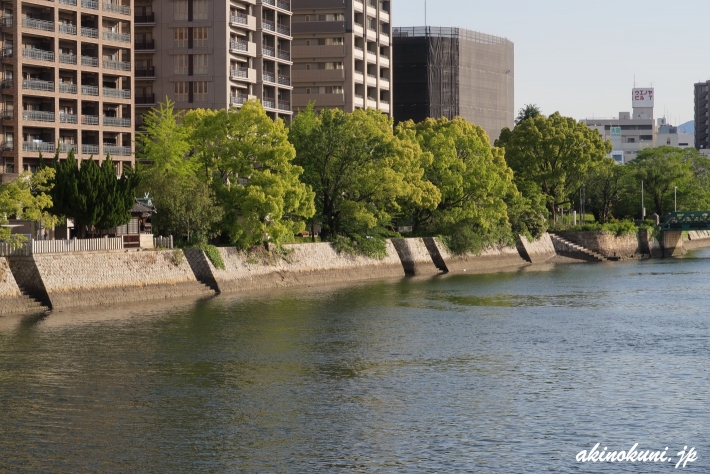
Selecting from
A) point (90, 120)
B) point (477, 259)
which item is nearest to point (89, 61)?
point (90, 120)

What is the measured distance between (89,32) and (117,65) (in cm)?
467

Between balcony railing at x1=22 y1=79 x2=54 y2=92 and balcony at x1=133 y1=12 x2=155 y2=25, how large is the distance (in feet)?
68.7

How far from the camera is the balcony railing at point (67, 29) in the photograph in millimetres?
107562

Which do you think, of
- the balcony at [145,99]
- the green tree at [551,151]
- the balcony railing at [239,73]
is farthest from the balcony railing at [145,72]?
the green tree at [551,151]

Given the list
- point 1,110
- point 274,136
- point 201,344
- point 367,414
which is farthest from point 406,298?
point 1,110

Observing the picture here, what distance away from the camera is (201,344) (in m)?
→ 53.9

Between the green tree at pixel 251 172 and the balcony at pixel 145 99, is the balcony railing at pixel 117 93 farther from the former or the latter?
the green tree at pixel 251 172

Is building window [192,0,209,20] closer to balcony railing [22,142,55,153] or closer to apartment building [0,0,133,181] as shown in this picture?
apartment building [0,0,133,181]

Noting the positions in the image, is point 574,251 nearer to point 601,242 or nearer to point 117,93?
point 601,242

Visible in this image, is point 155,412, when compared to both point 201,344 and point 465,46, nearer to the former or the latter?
point 201,344

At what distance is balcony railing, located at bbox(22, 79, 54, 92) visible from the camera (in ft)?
346

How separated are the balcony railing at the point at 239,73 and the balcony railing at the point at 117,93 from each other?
15.4 metres

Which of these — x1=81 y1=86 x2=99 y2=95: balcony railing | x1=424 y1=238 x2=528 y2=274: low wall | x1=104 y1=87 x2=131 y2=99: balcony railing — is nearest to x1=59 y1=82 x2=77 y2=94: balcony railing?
x1=81 y1=86 x2=99 y2=95: balcony railing

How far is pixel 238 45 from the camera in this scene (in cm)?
12938
